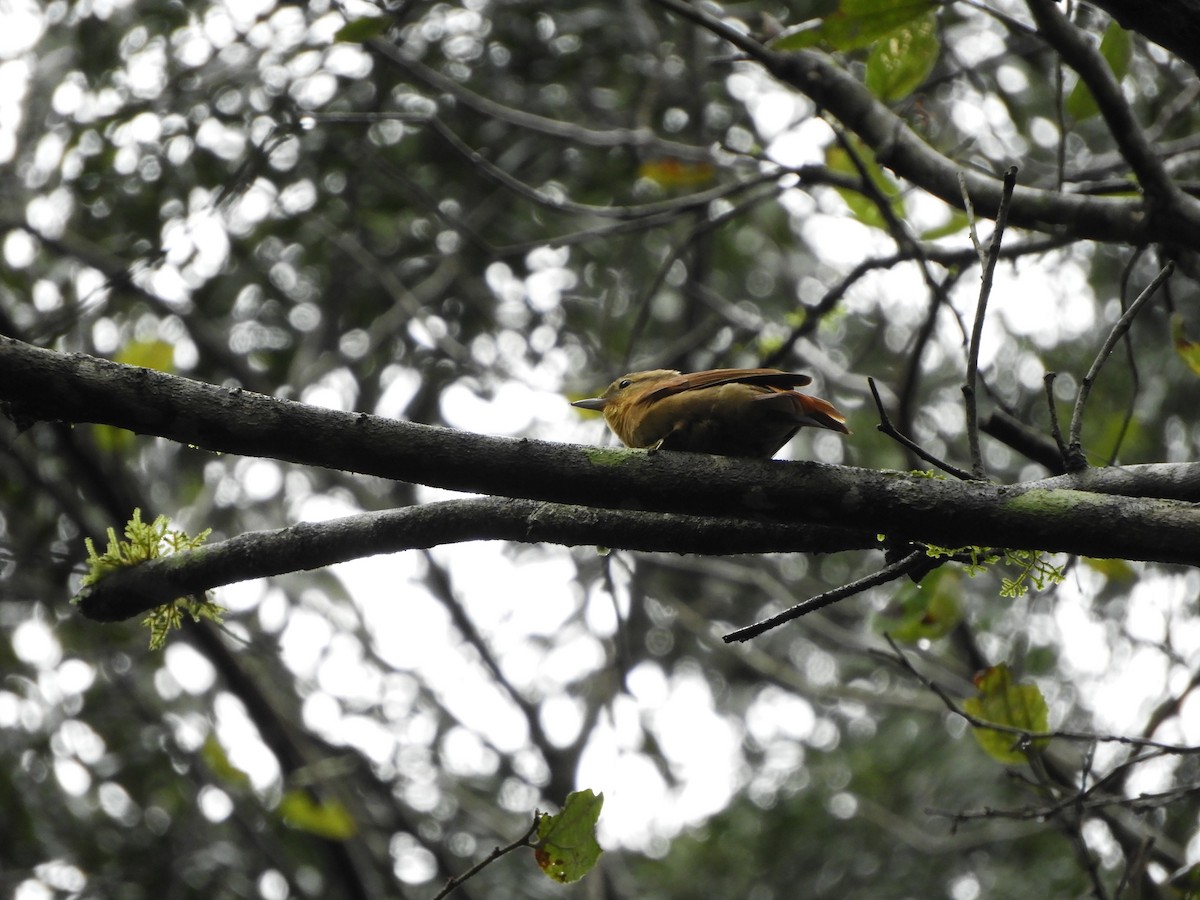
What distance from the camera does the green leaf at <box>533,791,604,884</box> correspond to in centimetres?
264

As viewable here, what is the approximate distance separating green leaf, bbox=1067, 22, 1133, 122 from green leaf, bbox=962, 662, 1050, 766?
5.60 ft

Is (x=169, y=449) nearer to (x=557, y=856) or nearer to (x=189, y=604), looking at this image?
(x=189, y=604)

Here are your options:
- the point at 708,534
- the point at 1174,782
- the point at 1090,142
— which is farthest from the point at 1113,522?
the point at 1090,142

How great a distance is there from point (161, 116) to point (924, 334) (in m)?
4.45

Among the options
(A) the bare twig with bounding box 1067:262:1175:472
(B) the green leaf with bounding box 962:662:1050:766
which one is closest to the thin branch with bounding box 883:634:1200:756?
(B) the green leaf with bounding box 962:662:1050:766

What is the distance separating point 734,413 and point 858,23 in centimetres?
131

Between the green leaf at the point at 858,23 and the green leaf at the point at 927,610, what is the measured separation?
5.41 feet

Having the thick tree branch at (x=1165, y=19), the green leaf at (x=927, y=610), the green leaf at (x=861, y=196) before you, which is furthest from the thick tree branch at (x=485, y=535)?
the green leaf at (x=861, y=196)

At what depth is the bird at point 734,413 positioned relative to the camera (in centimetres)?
270

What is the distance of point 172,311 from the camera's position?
573cm

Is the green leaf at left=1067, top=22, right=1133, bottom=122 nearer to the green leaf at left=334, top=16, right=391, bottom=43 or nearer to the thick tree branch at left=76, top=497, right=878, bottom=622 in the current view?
the thick tree branch at left=76, top=497, right=878, bottom=622

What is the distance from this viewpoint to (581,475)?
207cm

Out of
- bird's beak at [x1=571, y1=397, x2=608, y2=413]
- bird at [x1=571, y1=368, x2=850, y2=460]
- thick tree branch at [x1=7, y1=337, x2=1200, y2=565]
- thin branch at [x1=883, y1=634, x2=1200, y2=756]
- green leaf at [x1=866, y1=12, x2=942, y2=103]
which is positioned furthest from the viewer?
bird's beak at [x1=571, y1=397, x2=608, y2=413]

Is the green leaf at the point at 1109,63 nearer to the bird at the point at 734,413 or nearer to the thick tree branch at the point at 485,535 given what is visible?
the bird at the point at 734,413
